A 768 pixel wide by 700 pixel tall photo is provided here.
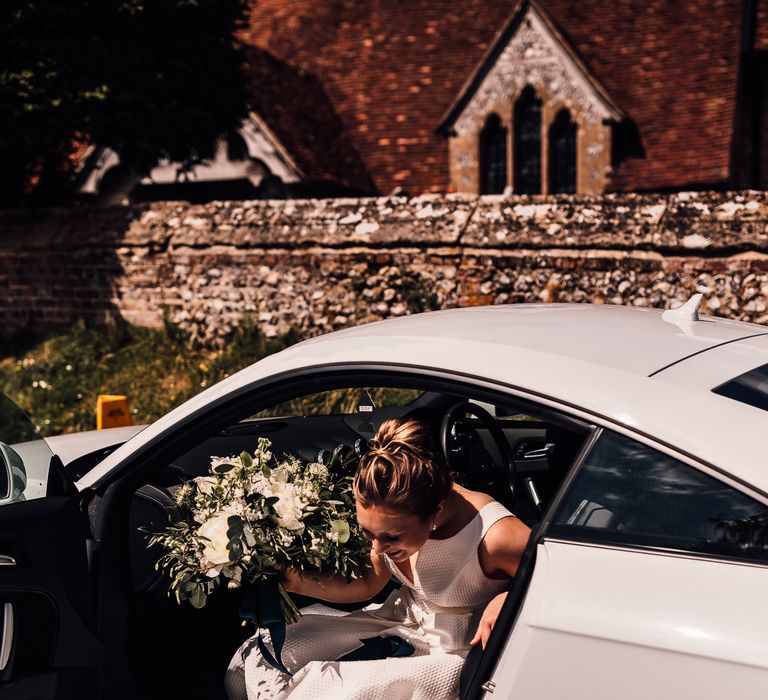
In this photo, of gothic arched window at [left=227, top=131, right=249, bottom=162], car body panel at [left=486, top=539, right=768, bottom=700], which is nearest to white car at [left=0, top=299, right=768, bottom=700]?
car body panel at [left=486, top=539, right=768, bottom=700]

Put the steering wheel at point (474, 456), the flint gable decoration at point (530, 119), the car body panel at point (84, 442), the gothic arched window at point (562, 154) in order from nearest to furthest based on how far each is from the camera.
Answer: the steering wheel at point (474, 456) → the car body panel at point (84, 442) → the flint gable decoration at point (530, 119) → the gothic arched window at point (562, 154)

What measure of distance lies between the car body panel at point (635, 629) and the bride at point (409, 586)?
0.35 metres

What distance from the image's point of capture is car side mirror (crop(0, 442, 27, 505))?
7.58 feet

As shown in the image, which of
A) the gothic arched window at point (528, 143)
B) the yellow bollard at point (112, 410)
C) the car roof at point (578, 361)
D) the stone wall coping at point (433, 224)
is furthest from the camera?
the gothic arched window at point (528, 143)

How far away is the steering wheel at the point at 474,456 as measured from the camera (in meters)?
2.81

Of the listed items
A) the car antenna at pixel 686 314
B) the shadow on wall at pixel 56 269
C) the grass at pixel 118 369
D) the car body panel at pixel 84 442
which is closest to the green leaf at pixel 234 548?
the car body panel at pixel 84 442

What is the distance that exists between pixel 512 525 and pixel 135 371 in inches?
269

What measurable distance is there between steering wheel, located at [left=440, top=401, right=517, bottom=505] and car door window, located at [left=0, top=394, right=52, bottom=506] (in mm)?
1159

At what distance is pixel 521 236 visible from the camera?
7.61m

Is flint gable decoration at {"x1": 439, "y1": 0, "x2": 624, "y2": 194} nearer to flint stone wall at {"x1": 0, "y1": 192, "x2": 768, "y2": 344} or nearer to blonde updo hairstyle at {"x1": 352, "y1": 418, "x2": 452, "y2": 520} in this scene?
flint stone wall at {"x1": 0, "y1": 192, "x2": 768, "y2": 344}

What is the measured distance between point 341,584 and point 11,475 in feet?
3.02

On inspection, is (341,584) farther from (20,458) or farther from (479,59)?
(479,59)

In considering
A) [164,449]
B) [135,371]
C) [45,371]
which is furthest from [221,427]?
[45,371]

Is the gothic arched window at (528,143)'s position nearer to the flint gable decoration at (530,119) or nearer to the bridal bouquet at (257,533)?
the flint gable decoration at (530,119)
